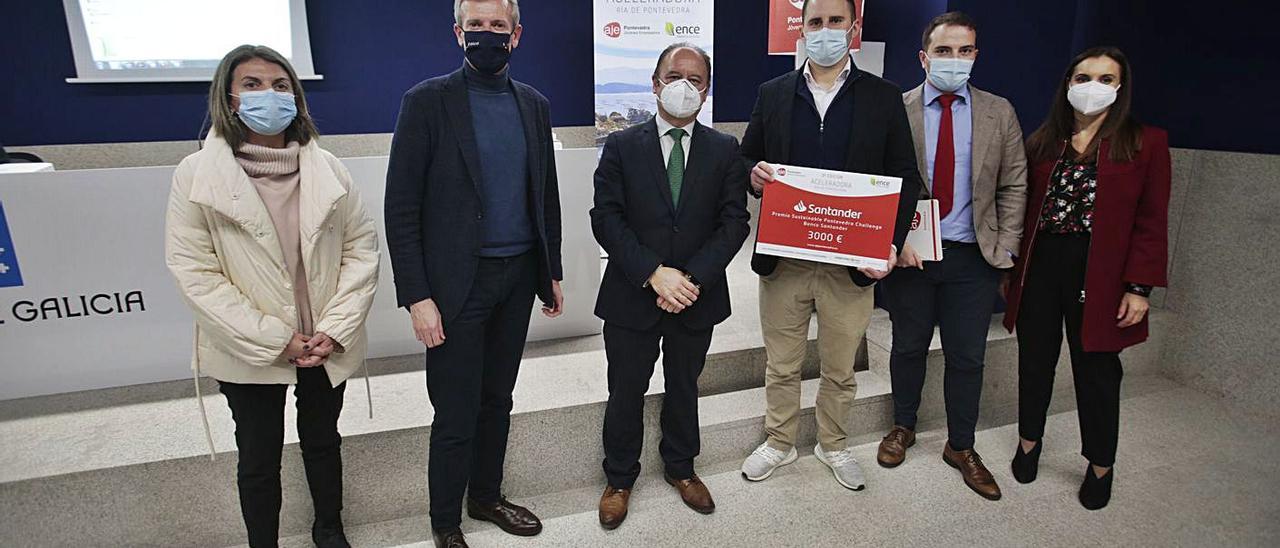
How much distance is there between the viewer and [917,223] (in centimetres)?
238

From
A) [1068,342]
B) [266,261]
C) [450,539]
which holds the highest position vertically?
[266,261]

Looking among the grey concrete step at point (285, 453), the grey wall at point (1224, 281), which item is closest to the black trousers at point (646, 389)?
the grey concrete step at point (285, 453)

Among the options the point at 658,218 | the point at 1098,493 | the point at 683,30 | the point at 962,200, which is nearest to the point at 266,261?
the point at 658,218

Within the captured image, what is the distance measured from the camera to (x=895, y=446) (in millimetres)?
2777

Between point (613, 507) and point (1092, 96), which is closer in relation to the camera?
point (1092, 96)

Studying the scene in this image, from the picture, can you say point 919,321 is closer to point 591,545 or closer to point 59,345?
point 591,545

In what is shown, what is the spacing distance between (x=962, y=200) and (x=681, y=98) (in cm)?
111

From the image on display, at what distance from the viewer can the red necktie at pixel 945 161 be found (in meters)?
2.38

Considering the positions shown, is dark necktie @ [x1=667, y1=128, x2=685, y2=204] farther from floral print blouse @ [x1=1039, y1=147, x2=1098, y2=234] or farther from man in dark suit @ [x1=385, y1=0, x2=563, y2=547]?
floral print blouse @ [x1=1039, y1=147, x2=1098, y2=234]

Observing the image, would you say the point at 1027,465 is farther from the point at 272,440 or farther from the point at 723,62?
the point at 723,62

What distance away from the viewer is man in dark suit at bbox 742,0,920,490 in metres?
2.20

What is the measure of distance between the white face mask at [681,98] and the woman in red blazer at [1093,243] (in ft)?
4.14

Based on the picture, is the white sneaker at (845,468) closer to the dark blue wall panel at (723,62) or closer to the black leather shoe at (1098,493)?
the black leather shoe at (1098,493)

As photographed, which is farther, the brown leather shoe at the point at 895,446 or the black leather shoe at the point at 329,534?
the brown leather shoe at the point at 895,446
